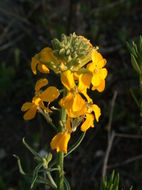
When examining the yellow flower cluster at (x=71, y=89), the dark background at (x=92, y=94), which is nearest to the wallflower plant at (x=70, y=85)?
the yellow flower cluster at (x=71, y=89)

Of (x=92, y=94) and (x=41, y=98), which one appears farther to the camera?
(x=92, y=94)

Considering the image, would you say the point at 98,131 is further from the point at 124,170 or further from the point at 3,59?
the point at 3,59

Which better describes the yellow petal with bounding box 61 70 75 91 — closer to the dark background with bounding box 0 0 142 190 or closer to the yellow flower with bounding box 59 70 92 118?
the yellow flower with bounding box 59 70 92 118

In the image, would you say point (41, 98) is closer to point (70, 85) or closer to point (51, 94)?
point (51, 94)

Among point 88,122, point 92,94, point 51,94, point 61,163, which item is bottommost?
point 92,94

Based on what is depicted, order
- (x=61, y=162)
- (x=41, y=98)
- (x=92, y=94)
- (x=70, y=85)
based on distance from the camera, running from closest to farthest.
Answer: (x=70, y=85), (x=41, y=98), (x=61, y=162), (x=92, y=94)

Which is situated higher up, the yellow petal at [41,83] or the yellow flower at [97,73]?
the yellow petal at [41,83]

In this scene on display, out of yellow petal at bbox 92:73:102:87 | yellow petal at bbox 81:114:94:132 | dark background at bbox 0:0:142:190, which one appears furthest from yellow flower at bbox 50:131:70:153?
dark background at bbox 0:0:142:190

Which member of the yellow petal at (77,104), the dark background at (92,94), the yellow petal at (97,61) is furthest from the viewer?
the dark background at (92,94)

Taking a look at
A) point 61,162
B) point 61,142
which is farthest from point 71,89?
point 61,162

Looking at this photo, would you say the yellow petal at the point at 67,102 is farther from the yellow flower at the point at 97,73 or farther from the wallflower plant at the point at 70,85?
the yellow flower at the point at 97,73
